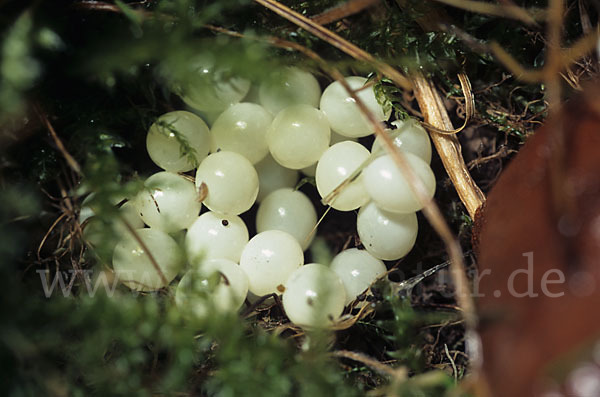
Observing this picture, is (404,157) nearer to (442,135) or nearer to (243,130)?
(442,135)

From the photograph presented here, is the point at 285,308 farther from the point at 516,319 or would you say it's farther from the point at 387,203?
the point at 516,319

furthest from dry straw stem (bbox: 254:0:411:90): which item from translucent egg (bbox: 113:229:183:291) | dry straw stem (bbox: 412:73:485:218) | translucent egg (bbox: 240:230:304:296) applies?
translucent egg (bbox: 113:229:183:291)

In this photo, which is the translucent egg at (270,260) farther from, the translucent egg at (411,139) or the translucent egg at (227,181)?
the translucent egg at (411,139)

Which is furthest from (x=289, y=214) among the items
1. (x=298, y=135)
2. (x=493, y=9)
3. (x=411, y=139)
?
(x=493, y=9)

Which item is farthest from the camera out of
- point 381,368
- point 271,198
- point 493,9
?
point 271,198

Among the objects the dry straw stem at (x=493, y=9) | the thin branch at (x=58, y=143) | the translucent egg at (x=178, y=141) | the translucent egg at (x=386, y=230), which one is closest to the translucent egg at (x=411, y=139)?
the translucent egg at (x=386, y=230)

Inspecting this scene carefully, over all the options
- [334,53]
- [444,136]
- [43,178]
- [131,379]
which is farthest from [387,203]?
[43,178]
